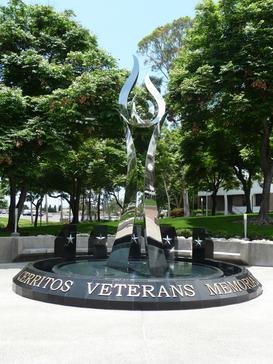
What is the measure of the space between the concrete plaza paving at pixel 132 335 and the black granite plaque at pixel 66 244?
5333 mm

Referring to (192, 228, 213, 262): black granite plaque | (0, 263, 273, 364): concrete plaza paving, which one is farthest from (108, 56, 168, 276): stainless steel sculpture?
(192, 228, 213, 262): black granite plaque

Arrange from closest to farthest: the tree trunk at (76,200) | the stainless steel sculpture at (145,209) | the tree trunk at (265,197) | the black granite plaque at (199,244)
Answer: the stainless steel sculpture at (145,209)
the black granite plaque at (199,244)
the tree trunk at (265,197)
the tree trunk at (76,200)

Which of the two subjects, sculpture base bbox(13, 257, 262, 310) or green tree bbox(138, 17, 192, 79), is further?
green tree bbox(138, 17, 192, 79)

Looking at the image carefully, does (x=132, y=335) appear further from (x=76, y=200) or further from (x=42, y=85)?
(x=76, y=200)

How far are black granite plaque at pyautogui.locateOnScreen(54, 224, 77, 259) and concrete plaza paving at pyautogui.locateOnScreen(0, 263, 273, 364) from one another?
5333 mm

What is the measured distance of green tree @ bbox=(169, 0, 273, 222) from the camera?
64.9 ft

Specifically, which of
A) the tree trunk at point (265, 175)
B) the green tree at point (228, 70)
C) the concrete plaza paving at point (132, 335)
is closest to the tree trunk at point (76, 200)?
the green tree at point (228, 70)

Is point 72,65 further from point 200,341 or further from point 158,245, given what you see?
point 200,341

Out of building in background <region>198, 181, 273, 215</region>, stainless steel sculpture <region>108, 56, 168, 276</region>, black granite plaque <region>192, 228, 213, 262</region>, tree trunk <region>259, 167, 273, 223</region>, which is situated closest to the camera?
stainless steel sculpture <region>108, 56, 168, 276</region>

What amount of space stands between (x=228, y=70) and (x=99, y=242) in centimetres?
961

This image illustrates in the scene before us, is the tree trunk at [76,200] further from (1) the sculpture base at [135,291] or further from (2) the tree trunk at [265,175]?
(1) the sculpture base at [135,291]

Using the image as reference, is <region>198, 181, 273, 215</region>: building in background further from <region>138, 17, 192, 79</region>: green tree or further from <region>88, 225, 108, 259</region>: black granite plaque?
<region>88, 225, 108, 259</region>: black granite plaque

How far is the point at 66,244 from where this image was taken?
14727mm

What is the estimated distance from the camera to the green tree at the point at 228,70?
19.8m
